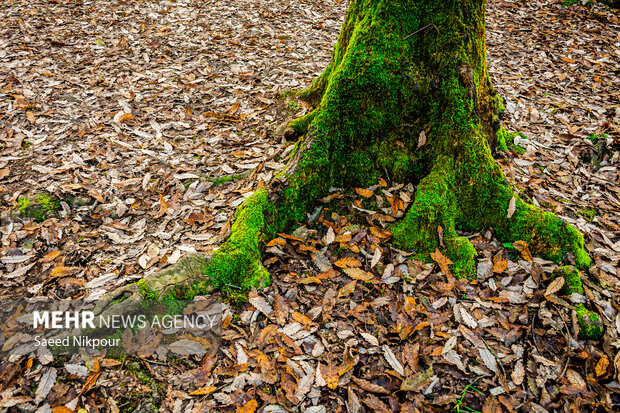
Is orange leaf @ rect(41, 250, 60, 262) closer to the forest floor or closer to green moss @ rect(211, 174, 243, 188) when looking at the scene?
the forest floor

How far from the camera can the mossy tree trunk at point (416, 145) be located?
3369 mm

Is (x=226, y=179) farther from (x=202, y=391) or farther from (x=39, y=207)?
(x=202, y=391)

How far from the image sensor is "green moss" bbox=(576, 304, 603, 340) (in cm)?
280

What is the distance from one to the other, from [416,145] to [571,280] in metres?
1.78

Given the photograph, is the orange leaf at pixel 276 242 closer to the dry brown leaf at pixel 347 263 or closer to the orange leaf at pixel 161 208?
the dry brown leaf at pixel 347 263

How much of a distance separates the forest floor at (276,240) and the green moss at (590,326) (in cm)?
5

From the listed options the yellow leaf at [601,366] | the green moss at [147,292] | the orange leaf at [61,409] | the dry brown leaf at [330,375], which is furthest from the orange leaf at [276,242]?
the yellow leaf at [601,366]

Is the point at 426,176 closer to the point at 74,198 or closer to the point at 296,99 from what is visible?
the point at 296,99

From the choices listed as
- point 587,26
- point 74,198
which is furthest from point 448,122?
point 587,26

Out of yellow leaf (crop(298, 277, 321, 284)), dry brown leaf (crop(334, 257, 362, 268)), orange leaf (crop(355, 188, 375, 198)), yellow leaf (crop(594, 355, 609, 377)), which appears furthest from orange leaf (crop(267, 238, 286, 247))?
yellow leaf (crop(594, 355, 609, 377))

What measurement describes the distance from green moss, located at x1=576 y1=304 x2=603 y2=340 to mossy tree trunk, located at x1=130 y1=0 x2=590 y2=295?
57cm

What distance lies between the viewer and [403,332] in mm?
2867

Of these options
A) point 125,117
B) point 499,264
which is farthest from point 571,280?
point 125,117

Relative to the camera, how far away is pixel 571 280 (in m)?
3.01
